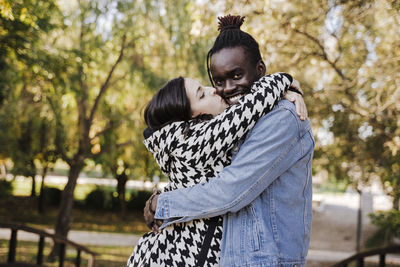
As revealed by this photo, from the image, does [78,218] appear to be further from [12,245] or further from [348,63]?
[348,63]

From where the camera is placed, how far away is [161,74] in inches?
359

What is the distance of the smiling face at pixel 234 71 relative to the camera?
1822 mm

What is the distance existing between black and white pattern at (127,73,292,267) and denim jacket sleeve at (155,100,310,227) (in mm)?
55

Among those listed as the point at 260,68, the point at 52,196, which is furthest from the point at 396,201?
the point at 52,196

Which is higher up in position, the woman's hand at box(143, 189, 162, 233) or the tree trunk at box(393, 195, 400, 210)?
the tree trunk at box(393, 195, 400, 210)

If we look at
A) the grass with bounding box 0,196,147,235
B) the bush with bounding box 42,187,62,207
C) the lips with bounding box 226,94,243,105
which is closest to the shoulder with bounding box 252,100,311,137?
the lips with bounding box 226,94,243,105

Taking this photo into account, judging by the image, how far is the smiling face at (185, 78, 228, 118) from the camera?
192 centimetres

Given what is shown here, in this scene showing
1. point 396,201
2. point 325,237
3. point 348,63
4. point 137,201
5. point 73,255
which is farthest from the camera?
point 137,201

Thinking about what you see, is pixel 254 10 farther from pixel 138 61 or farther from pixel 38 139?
pixel 38 139

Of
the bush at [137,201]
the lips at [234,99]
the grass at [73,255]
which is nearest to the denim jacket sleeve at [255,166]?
the lips at [234,99]

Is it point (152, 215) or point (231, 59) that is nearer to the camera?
point (231, 59)

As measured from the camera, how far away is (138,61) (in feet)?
30.9

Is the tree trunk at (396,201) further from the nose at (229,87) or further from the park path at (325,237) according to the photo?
the park path at (325,237)

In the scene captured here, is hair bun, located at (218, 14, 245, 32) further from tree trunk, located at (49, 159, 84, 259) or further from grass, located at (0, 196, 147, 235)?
grass, located at (0, 196, 147, 235)
